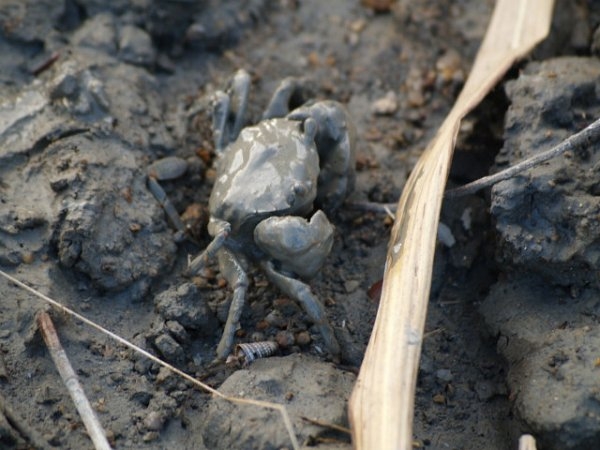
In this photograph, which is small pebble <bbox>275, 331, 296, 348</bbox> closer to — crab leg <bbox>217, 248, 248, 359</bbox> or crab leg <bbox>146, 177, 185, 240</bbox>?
crab leg <bbox>217, 248, 248, 359</bbox>

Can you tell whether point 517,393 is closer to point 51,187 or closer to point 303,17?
point 51,187

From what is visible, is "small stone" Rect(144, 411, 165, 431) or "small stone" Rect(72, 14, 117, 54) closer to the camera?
"small stone" Rect(144, 411, 165, 431)

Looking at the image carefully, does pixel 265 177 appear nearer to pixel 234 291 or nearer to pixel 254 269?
pixel 254 269

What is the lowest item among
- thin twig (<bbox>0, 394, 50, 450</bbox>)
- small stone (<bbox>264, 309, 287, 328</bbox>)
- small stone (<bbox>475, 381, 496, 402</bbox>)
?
thin twig (<bbox>0, 394, 50, 450</bbox>)

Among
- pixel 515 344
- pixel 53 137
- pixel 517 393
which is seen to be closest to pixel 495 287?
pixel 515 344

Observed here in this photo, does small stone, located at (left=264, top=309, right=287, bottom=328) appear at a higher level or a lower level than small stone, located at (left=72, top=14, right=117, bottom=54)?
lower

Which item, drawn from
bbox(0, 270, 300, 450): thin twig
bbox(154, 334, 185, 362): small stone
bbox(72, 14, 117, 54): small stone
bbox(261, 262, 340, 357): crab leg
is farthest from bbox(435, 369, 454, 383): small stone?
bbox(72, 14, 117, 54): small stone
